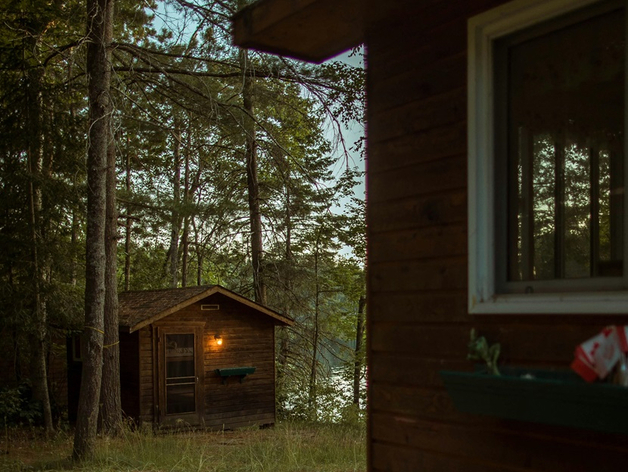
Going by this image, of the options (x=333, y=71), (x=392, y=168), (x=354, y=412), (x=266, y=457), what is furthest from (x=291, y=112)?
(x=392, y=168)

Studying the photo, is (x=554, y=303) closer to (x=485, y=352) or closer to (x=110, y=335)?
(x=485, y=352)

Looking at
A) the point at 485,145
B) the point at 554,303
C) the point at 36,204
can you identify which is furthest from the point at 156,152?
the point at 554,303

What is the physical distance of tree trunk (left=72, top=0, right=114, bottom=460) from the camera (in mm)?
8953

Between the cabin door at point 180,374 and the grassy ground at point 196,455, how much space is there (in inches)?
90.4

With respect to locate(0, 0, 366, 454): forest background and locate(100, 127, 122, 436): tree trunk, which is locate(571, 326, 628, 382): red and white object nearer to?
locate(0, 0, 366, 454): forest background

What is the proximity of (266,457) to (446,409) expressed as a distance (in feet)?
19.7

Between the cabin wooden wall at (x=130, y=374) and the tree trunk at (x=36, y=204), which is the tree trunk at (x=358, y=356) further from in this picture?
the tree trunk at (x=36, y=204)

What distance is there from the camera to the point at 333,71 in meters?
10.6

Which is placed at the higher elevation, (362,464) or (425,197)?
(425,197)

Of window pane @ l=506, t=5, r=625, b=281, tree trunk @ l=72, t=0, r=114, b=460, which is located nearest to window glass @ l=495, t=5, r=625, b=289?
window pane @ l=506, t=5, r=625, b=281

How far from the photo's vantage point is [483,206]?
96.8 inches

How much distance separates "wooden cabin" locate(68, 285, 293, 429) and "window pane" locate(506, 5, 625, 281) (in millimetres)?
11026

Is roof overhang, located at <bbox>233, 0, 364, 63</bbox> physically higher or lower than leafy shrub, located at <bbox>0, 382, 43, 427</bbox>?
higher

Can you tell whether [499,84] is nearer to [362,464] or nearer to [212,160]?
[362,464]
